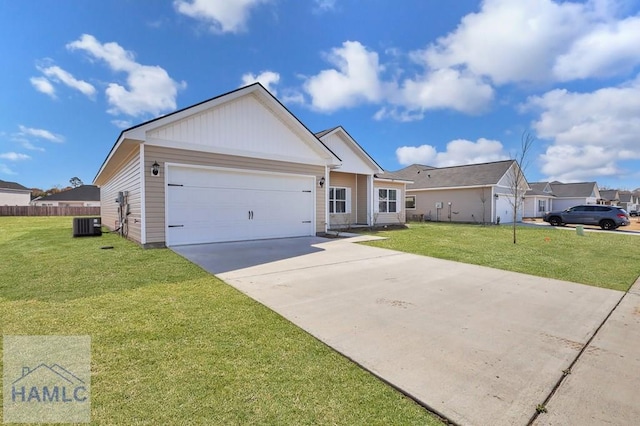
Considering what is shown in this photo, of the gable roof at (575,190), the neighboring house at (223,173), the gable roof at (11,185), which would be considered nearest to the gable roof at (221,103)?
the neighboring house at (223,173)

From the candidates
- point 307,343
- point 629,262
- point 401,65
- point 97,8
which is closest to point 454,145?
point 401,65

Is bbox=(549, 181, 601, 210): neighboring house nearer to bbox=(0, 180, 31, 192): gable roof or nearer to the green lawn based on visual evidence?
the green lawn

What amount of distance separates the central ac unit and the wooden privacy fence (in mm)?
27226

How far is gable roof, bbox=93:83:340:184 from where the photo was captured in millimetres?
8148

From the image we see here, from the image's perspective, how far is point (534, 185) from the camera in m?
35.9

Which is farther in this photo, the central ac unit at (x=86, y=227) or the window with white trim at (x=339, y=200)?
the window with white trim at (x=339, y=200)

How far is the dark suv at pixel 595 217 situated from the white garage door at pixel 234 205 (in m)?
→ 19.4

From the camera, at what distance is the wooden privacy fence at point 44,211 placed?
106ft

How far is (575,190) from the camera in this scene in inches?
1485

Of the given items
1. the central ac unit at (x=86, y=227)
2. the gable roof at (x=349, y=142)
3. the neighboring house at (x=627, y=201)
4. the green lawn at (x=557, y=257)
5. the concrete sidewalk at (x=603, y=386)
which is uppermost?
the gable roof at (x=349, y=142)

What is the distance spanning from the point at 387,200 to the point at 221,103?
41.0 feet

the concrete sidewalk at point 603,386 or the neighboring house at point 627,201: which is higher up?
the neighboring house at point 627,201

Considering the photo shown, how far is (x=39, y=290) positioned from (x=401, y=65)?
16441 millimetres

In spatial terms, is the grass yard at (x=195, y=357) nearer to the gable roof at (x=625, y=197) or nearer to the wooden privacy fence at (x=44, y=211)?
the wooden privacy fence at (x=44, y=211)
